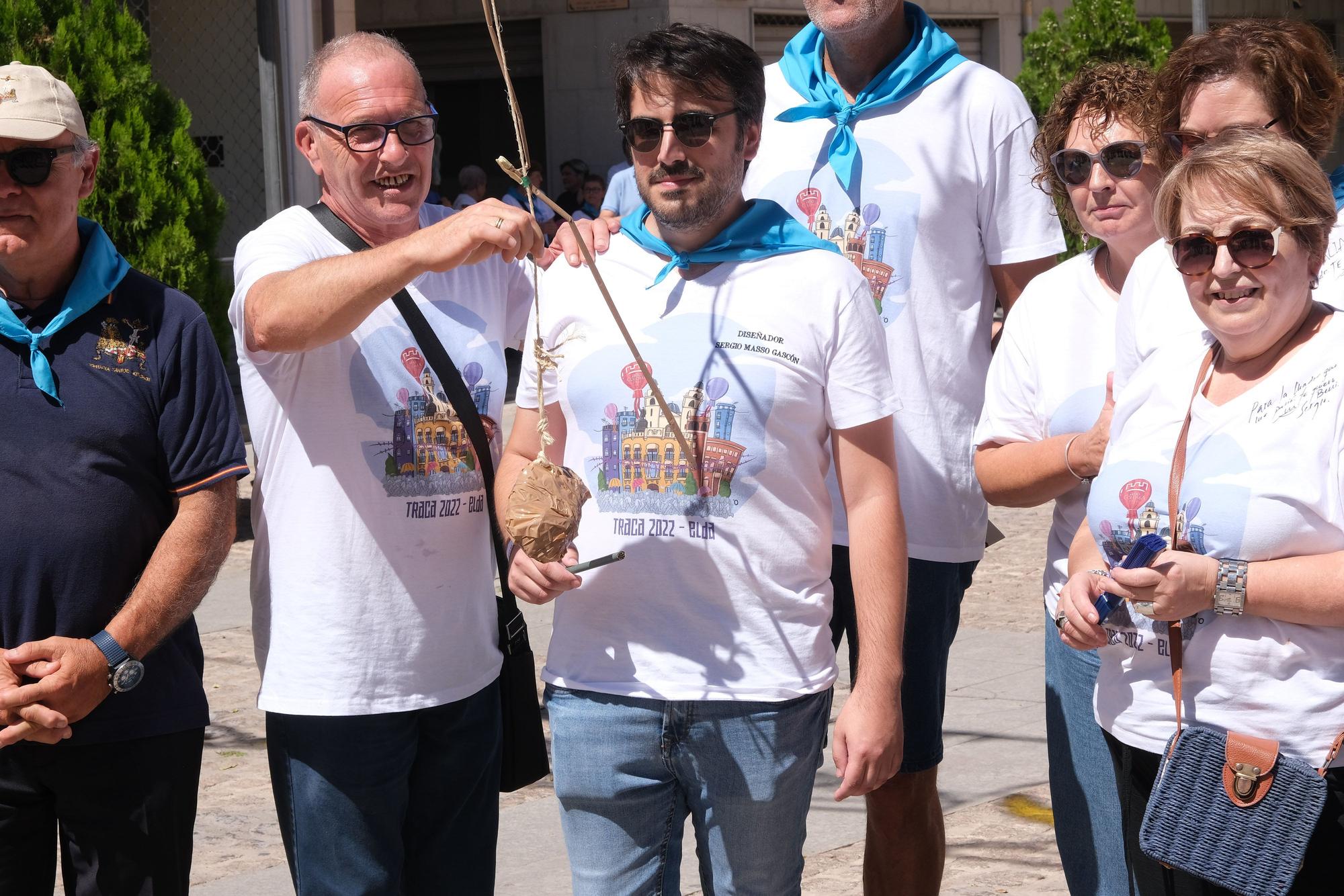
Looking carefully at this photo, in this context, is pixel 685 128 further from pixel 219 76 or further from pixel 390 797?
pixel 219 76

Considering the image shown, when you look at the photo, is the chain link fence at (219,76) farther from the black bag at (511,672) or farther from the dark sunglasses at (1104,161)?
the dark sunglasses at (1104,161)

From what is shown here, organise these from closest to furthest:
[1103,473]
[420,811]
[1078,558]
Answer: [1103,473] < [1078,558] < [420,811]

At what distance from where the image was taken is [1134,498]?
2680 mm

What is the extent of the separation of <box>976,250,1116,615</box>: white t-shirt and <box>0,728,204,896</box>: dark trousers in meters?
1.83

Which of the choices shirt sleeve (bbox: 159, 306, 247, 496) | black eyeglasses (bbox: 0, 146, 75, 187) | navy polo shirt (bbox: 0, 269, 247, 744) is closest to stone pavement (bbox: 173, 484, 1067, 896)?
navy polo shirt (bbox: 0, 269, 247, 744)

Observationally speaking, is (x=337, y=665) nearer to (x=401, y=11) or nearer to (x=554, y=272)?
(x=554, y=272)

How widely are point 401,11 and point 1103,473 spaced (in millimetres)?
17140

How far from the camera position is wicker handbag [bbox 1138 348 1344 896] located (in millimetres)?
2459

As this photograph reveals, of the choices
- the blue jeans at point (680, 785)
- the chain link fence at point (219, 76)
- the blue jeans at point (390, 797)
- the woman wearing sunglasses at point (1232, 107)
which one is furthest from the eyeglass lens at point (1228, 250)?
the chain link fence at point (219, 76)

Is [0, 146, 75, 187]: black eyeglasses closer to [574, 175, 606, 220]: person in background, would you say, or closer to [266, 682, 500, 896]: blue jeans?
[266, 682, 500, 896]: blue jeans

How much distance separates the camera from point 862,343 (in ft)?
9.31

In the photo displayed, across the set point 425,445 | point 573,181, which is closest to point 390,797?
point 425,445

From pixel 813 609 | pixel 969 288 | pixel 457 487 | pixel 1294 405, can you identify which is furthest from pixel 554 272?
pixel 1294 405

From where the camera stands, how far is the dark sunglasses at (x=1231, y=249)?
101 inches
